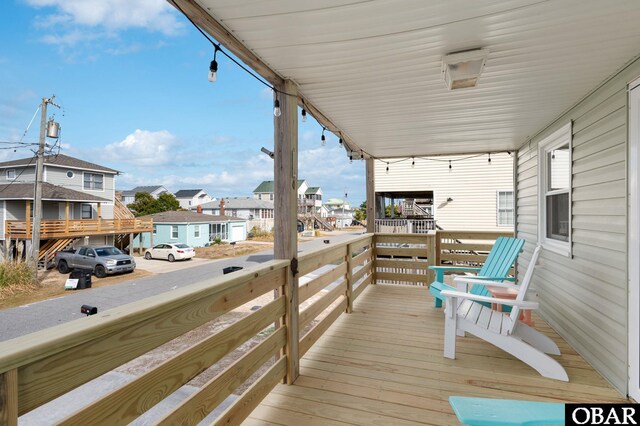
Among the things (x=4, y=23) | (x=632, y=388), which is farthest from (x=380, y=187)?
(x=4, y=23)

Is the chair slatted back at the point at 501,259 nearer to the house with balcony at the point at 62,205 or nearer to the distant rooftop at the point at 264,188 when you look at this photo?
the house with balcony at the point at 62,205

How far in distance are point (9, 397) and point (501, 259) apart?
4.15 m

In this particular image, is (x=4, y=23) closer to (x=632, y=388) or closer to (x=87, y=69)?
(x=87, y=69)

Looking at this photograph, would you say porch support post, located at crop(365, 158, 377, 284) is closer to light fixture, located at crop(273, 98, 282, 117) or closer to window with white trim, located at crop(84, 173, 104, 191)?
light fixture, located at crop(273, 98, 282, 117)

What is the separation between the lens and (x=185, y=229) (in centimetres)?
2253

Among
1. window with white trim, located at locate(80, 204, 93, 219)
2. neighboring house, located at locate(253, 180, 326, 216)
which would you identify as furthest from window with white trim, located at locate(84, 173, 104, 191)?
neighboring house, located at locate(253, 180, 326, 216)

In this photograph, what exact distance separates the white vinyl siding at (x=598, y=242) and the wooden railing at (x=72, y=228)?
1905 centimetres

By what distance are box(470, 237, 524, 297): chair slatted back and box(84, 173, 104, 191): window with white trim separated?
838 inches

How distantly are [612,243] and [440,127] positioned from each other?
2061 mm

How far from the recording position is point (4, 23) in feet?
74.0

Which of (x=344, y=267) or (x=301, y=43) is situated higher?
(x=301, y=43)

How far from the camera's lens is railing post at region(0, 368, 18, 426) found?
77 cm

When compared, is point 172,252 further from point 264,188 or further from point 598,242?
point 264,188

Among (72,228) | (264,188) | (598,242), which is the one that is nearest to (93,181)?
(72,228)
